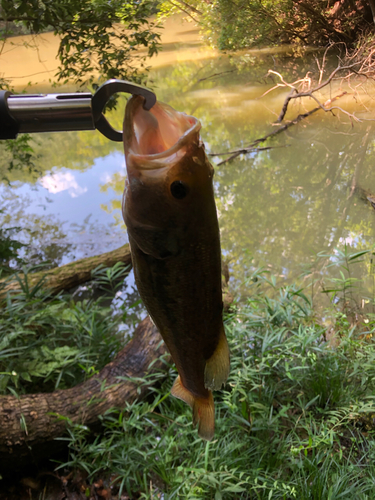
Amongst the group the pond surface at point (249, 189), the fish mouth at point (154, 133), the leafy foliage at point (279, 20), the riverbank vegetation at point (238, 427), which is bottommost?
the pond surface at point (249, 189)

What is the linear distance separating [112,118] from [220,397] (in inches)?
277

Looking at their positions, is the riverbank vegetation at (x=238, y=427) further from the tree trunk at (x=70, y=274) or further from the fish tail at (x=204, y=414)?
the fish tail at (x=204, y=414)

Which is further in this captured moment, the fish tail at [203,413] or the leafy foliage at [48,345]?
the leafy foliage at [48,345]

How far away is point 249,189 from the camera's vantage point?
254 inches

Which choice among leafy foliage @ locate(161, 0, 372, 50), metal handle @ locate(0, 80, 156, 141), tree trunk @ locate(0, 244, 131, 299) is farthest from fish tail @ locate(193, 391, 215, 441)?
leafy foliage @ locate(161, 0, 372, 50)

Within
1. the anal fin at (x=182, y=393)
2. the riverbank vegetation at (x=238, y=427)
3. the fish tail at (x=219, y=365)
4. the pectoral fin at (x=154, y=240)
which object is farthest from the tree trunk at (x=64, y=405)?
the pectoral fin at (x=154, y=240)

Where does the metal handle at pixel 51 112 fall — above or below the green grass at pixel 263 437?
above

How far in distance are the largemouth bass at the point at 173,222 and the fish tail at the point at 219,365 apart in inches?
1.8

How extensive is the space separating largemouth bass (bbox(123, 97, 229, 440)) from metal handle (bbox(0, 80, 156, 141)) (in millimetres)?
82

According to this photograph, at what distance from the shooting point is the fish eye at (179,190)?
2.25ft

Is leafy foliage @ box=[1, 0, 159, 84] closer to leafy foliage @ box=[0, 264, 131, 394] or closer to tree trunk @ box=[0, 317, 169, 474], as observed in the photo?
leafy foliage @ box=[0, 264, 131, 394]

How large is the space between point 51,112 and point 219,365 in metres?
0.68

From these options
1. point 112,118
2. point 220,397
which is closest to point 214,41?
point 112,118

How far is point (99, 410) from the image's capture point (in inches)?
97.3
